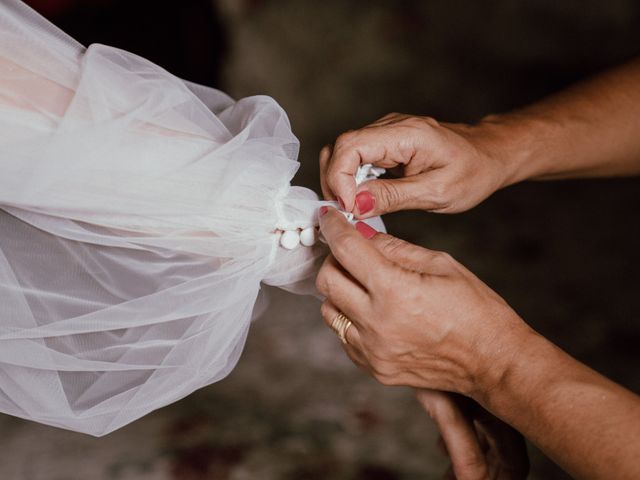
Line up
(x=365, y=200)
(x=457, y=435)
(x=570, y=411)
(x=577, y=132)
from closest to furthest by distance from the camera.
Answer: (x=570, y=411) → (x=365, y=200) → (x=457, y=435) → (x=577, y=132)

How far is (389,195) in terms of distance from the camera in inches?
31.4

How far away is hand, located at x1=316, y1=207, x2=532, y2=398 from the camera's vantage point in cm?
69

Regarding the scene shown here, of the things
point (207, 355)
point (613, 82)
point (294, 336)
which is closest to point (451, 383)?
point (207, 355)

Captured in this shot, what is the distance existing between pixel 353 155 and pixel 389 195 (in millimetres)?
61

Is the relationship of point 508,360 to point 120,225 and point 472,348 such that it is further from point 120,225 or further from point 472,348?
point 120,225

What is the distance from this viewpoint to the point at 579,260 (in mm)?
1693

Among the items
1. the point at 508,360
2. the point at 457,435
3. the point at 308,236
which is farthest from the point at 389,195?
the point at 457,435

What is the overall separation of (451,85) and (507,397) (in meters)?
1.73

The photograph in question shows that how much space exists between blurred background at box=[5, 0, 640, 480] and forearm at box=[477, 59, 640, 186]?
18.9 inches

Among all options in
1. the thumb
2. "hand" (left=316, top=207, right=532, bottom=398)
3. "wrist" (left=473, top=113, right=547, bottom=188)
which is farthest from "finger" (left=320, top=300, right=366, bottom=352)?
"wrist" (left=473, top=113, right=547, bottom=188)

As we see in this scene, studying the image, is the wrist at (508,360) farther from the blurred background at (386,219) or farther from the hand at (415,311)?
the blurred background at (386,219)

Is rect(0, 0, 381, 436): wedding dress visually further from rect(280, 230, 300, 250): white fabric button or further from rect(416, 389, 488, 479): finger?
rect(416, 389, 488, 479): finger

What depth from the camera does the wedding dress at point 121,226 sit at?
2.26 ft

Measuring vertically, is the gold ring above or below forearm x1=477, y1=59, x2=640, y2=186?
below
